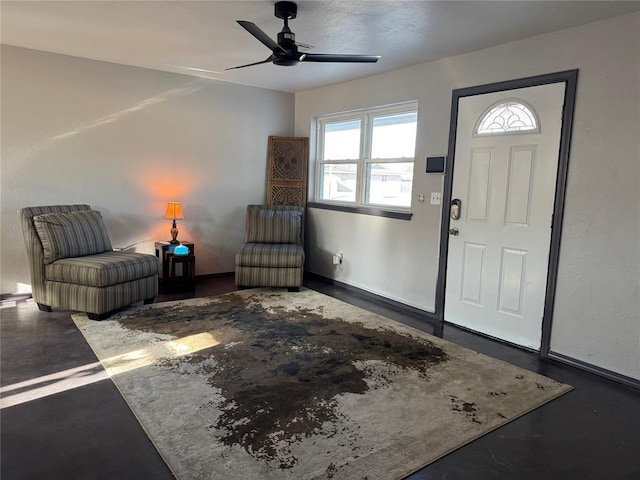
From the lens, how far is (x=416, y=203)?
4.30 m

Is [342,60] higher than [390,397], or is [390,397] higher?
[342,60]

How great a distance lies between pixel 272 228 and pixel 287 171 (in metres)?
0.94

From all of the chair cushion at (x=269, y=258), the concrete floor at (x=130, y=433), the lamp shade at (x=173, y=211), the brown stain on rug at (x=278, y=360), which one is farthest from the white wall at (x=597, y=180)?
the lamp shade at (x=173, y=211)

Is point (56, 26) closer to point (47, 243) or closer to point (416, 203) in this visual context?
point (47, 243)

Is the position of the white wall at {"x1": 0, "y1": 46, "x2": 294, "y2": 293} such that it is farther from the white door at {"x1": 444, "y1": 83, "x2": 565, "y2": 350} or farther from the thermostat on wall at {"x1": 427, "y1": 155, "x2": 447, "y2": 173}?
the white door at {"x1": 444, "y1": 83, "x2": 565, "y2": 350}

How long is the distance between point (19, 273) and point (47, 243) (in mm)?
936

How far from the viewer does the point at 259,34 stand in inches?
111

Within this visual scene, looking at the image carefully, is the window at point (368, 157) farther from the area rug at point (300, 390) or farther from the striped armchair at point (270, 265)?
the area rug at point (300, 390)

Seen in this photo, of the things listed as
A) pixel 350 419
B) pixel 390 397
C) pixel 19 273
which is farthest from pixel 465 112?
pixel 19 273

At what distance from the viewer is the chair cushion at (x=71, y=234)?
3760 millimetres

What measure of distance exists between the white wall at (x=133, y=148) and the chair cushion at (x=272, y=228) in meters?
0.47

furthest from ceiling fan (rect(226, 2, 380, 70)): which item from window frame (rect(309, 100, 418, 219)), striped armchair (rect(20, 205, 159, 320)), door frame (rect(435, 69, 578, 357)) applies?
striped armchair (rect(20, 205, 159, 320))

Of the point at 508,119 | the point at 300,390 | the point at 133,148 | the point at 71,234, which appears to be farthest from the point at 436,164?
the point at 71,234

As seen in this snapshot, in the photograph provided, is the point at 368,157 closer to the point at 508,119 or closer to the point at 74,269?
the point at 508,119
